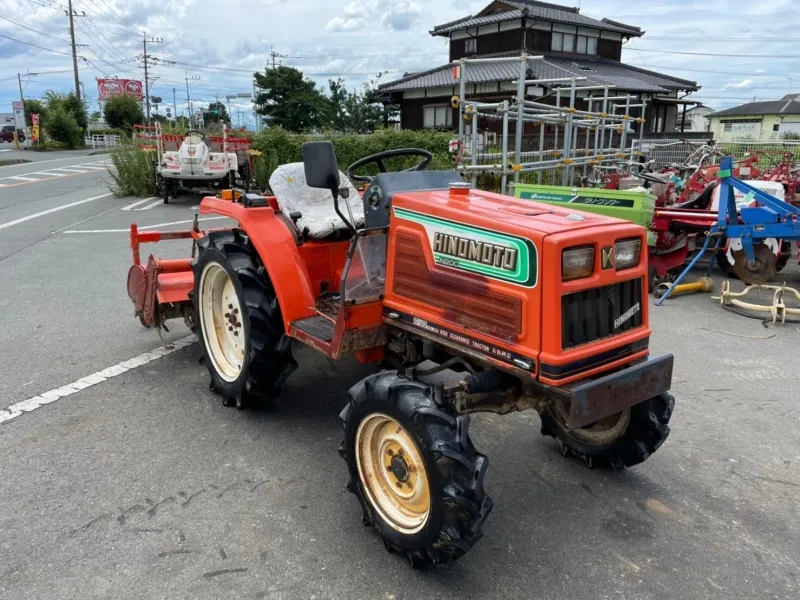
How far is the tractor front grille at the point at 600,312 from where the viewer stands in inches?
90.9

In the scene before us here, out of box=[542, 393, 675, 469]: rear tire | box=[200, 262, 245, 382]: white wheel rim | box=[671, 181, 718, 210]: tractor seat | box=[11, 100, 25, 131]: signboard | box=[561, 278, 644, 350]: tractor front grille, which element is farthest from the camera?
box=[11, 100, 25, 131]: signboard

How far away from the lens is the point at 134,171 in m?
15.1

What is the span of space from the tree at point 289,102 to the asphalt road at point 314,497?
122 feet

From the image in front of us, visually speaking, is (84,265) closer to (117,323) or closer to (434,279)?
(117,323)

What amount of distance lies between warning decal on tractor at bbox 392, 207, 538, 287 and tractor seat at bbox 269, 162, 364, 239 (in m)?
1.09

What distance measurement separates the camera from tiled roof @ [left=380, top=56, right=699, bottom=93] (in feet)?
71.8

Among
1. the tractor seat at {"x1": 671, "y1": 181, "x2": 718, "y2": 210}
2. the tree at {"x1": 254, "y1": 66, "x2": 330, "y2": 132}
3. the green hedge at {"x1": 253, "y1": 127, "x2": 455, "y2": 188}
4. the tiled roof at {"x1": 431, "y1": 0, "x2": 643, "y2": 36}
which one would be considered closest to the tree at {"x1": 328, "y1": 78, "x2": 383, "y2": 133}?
the tree at {"x1": 254, "y1": 66, "x2": 330, "y2": 132}

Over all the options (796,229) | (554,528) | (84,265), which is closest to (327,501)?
(554,528)

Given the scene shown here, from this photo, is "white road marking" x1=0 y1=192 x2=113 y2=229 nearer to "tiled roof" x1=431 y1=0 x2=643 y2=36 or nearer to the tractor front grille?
the tractor front grille

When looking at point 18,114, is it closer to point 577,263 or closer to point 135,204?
point 135,204

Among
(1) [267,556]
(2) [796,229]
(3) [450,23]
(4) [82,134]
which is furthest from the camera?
(4) [82,134]

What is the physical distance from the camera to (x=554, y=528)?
270 cm

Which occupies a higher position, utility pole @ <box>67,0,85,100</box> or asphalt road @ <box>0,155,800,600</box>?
utility pole @ <box>67,0,85,100</box>

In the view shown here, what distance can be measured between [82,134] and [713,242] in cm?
4493
